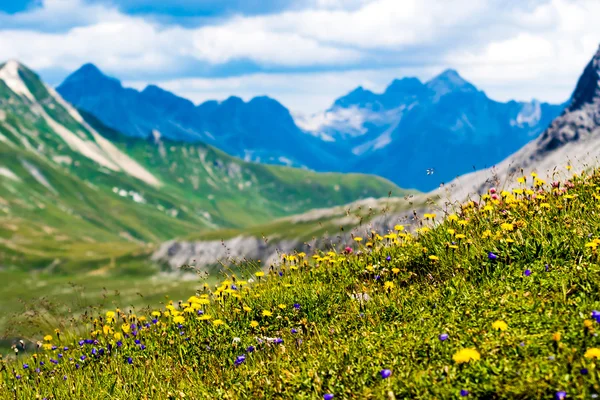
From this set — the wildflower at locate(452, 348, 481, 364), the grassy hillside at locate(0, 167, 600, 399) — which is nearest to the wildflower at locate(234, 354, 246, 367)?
the grassy hillside at locate(0, 167, 600, 399)

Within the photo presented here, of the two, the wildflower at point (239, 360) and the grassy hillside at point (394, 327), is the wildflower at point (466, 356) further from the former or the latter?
the wildflower at point (239, 360)

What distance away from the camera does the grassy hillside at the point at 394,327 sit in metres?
5.75

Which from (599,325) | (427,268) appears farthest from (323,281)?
(599,325)

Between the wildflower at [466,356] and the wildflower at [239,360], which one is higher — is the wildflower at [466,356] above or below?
above

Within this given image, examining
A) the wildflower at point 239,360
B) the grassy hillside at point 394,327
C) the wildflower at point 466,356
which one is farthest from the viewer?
the wildflower at point 239,360

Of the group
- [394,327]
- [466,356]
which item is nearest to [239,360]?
[394,327]

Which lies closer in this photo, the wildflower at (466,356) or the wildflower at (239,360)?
the wildflower at (466,356)

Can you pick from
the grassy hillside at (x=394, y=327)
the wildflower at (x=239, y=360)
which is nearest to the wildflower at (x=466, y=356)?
the grassy hillside at (x=394, y=327)

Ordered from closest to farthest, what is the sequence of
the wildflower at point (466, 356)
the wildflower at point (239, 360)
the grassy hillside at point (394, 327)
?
the wildflower at point (466, 356) → the grassy hillside at point (394, 327) → the wildflower at point (239, 360)

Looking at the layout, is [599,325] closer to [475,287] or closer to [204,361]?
[475,287]

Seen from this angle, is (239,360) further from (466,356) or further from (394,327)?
(466,356)

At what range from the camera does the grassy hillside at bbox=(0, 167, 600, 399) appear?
18.9ft

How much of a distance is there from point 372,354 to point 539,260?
3080 millimetres

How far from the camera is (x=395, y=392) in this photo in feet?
19.1
